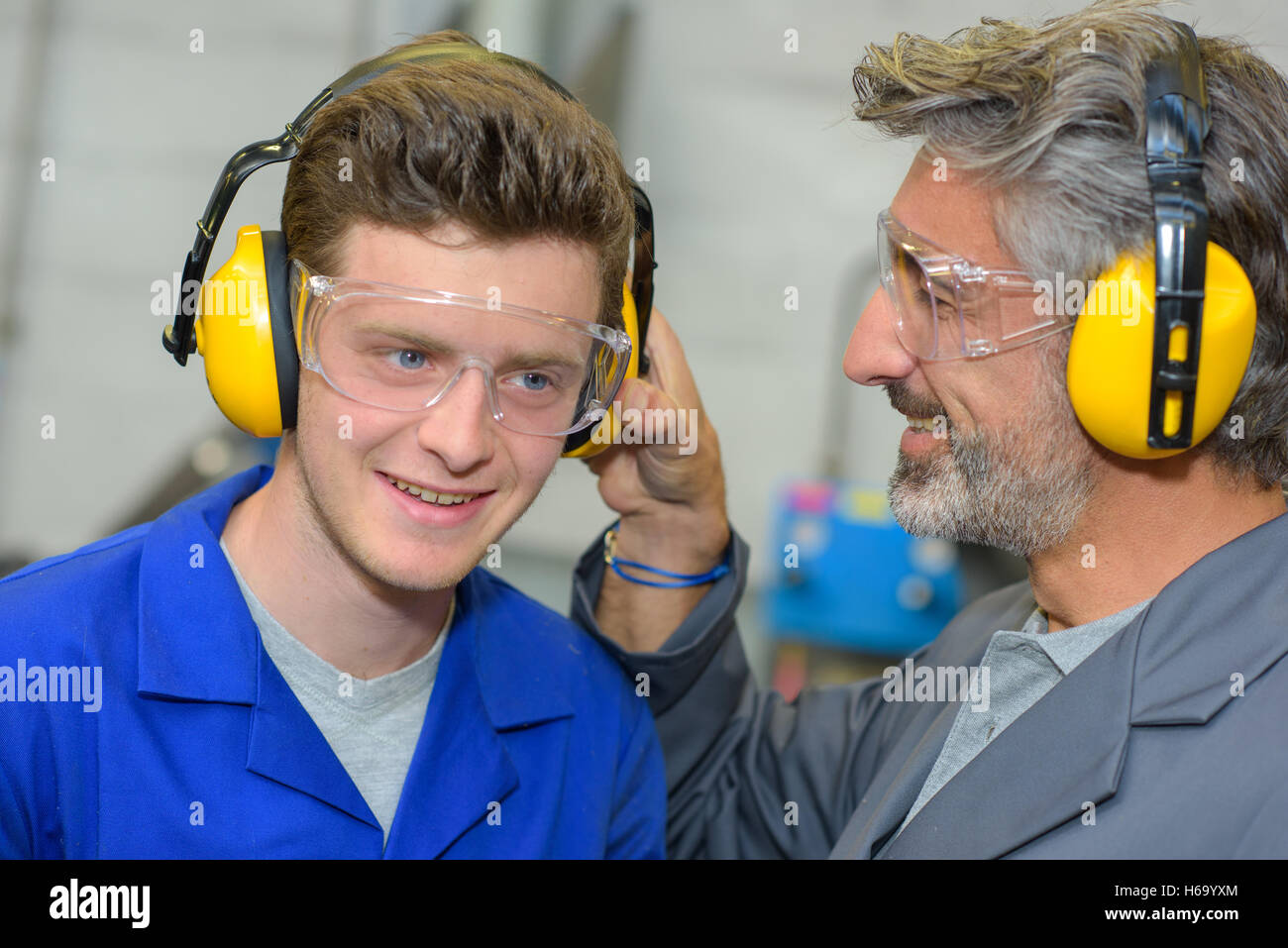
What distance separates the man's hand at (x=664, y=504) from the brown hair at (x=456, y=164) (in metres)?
0.46

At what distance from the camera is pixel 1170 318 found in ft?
4.67

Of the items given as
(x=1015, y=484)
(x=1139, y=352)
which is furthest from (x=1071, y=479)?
(x=1139, y=352)

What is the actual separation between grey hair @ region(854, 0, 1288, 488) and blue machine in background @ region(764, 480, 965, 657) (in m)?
1.85

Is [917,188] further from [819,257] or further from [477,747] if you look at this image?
[819,257]

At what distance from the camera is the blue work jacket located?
1412 millimetres

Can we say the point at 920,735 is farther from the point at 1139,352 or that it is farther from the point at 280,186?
the point at 280,186

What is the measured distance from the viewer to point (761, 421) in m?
4.11

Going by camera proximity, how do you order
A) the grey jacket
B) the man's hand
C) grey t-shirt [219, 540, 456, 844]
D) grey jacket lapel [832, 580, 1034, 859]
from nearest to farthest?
the grey jacket < grey t-shirt [219, 540, 456, 844] < grey jacket lapel [832, 580, 1034, 859] < the man's hand

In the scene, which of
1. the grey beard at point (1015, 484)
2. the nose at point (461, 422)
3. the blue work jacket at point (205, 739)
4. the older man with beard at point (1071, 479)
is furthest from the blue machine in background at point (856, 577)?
the nose at point (461, 422)

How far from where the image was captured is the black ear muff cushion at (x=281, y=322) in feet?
5.07

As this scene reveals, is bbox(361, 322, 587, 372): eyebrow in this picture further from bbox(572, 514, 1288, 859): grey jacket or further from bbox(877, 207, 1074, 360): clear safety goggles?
bbox(572, 514, 1288, 859): grey jacket

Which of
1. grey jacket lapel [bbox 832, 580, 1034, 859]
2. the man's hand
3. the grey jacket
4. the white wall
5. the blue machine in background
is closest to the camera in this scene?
the grey jacket

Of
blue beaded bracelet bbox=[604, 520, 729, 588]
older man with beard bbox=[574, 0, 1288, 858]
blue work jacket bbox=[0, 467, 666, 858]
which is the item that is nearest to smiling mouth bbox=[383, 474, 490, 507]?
blue work jacket bbox=[0, 467, 666, 858]
